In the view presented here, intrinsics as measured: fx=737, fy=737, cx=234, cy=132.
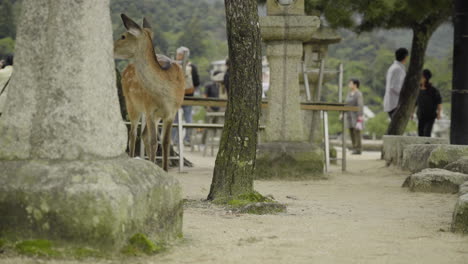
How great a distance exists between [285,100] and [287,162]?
832 mm

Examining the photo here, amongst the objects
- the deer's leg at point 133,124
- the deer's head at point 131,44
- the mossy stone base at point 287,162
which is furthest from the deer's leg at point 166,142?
the mossy stone base at point 287,162

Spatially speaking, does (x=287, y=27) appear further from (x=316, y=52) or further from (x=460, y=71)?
(x=316, y=52)

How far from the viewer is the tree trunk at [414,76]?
45.2 ft

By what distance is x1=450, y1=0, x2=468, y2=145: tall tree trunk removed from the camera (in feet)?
29.5

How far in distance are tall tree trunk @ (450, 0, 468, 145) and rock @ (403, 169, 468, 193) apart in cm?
165

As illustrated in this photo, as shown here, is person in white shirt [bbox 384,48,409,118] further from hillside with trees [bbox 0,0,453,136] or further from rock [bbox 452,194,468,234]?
rock [bbox 452,194,468,234]

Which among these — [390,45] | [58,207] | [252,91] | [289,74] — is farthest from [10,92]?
[390,45]

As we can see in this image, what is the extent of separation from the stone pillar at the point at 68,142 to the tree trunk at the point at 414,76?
35.3ft

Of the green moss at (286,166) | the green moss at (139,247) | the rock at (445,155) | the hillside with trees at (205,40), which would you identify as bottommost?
the green moss at (286,166)

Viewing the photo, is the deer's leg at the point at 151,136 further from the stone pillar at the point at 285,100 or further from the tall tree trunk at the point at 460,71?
the tall tree trunk at the point at 460,71

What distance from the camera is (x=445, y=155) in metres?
8.45

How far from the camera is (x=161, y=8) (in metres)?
25.7

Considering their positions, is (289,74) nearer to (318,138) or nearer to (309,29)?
(309,29)

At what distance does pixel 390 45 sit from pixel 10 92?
48049 mm
